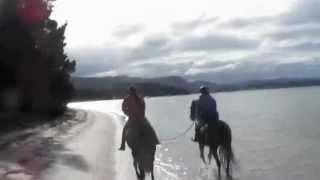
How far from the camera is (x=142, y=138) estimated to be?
1725 centimetres

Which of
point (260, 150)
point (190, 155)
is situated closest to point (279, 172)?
point (190, 155)

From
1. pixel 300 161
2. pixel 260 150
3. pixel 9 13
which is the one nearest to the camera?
pixel 300 161

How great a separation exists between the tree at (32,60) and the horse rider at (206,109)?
30.5 metres

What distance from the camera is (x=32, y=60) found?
181 ft

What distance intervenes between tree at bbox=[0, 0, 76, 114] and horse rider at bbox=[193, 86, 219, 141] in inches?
1201

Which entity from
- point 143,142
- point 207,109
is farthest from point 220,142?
point 143,142

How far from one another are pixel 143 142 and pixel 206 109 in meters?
4.24

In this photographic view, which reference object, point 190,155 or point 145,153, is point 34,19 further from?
point 145,153

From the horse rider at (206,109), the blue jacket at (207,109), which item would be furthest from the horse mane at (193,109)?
the blue jacket at (207,109)

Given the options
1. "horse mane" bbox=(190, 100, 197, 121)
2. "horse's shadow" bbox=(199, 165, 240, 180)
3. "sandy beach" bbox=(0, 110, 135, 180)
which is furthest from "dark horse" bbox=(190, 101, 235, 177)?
"sandy beach" bbox=(0, 110, 135, 180)

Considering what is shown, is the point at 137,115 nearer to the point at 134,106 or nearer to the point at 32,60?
the point at 134,106

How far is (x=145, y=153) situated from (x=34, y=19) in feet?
131

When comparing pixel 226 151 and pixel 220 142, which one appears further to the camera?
pixel 226 151

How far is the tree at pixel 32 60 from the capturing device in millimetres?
50469
